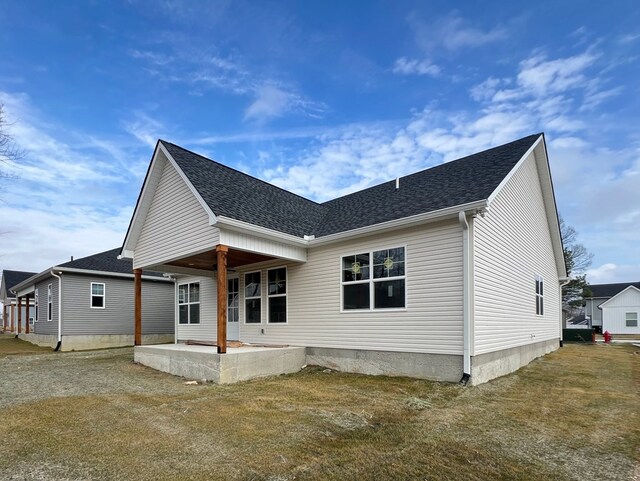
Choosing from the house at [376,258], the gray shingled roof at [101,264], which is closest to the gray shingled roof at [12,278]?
→ the gray shingled roof at [101,264]

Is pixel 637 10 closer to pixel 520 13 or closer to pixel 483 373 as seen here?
pixel 520 13

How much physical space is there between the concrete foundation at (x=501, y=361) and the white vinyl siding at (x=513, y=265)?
0.19 meters

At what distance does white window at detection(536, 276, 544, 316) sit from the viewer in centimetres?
1375

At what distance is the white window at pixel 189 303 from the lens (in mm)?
15836

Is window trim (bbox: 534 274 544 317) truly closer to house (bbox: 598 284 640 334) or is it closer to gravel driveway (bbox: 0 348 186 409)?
gravel driveway (bbox: 0 348 186 409)

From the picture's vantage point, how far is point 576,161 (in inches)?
709

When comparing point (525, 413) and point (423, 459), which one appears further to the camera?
point (525, 413)

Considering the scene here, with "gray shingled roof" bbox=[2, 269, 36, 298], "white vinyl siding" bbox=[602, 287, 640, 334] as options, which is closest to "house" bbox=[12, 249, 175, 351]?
"gray shingled roof" bbox=[2, 269, 36, 298]

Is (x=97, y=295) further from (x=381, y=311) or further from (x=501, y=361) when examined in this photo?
(x=501, y=361)

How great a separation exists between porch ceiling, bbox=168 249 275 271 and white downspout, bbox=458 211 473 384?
5587 mm

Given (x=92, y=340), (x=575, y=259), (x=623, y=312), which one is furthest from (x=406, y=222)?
(x=623, y=312)

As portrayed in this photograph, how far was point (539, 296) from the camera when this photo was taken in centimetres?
1402

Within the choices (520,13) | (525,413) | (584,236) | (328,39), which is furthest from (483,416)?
(584,236)

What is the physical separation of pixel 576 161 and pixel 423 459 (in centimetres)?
1819
